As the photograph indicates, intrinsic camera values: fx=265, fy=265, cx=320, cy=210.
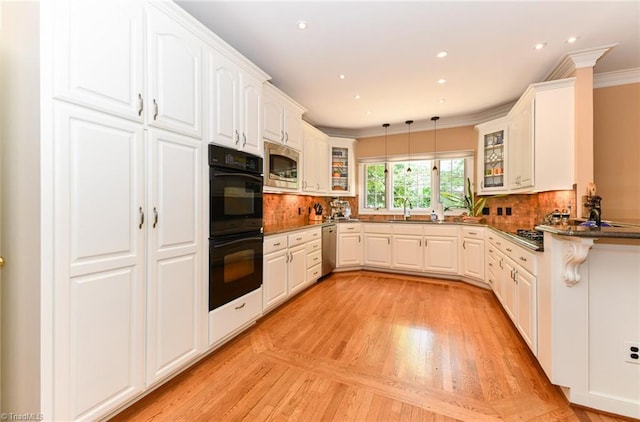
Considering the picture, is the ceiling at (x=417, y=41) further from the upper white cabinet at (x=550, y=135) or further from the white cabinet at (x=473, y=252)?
the white cabinet at (x=473, y=252)

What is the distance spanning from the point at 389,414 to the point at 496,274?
238 centimetres

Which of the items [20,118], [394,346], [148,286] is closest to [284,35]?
[20,118]

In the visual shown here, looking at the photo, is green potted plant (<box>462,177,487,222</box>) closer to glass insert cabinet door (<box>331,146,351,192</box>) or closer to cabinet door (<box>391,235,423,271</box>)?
cabinet door (<box>391,235,423,271</box>)

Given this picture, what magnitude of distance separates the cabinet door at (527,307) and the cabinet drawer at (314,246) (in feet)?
7.49

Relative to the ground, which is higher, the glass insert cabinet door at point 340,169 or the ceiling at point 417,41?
the ceiling at point 417,41

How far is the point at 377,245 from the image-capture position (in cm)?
453

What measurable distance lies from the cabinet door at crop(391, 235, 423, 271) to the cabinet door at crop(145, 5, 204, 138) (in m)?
3.45

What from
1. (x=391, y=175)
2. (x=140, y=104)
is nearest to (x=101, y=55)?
(x=140, y=104)

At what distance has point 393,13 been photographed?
2008 mm

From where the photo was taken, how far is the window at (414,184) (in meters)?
4.57

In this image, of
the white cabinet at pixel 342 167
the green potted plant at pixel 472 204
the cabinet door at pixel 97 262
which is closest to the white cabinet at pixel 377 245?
the white cabinet at pixel 342 167

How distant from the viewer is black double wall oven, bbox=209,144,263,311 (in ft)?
6.60

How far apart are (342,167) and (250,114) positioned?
9.41ft

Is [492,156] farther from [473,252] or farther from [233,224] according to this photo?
[233,224]
